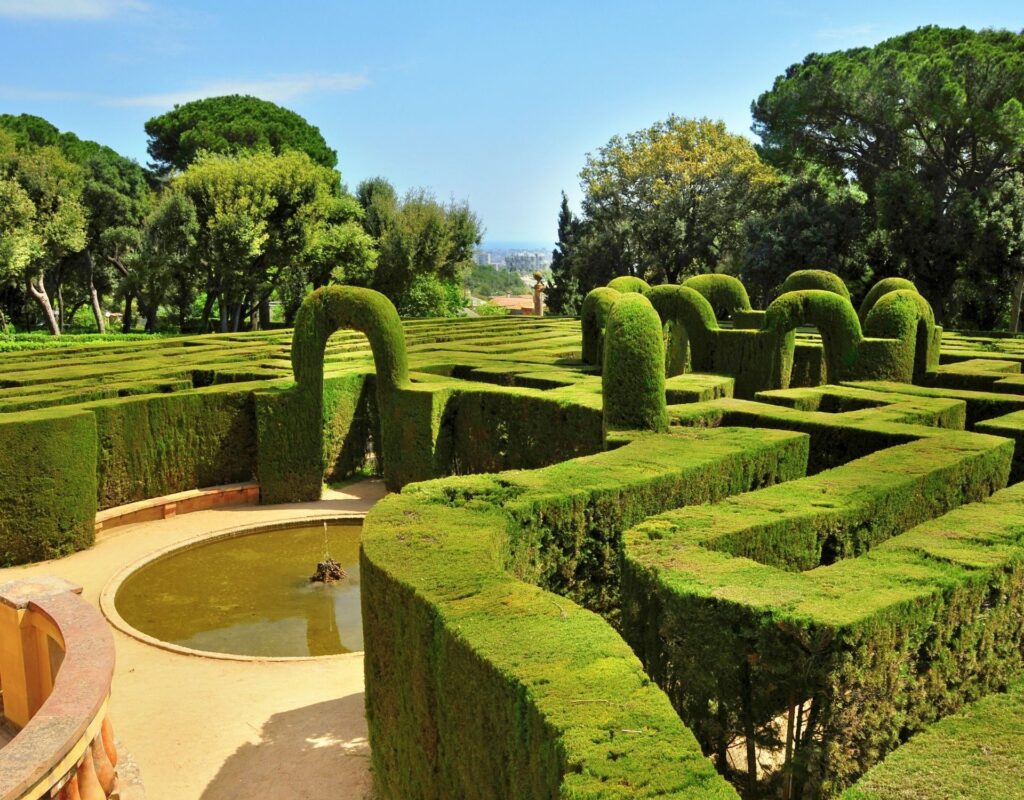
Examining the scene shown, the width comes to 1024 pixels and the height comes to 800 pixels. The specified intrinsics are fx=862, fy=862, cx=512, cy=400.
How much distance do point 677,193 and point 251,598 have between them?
39364 millimetres

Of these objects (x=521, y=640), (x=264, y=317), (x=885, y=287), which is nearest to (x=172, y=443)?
(x=521, y=640)

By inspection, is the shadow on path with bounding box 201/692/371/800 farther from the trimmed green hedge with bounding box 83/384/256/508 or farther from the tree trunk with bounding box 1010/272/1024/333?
the tree trunk with bounding box 1010/272/1024/333

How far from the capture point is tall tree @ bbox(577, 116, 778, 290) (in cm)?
4559

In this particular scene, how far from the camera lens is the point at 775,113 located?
39125mm

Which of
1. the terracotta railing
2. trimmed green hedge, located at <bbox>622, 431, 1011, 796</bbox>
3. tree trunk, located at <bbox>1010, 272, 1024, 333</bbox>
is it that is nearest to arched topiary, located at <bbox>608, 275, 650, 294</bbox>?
trimmed green hedge, located at <bbox>622, 431, 1011, 796</bbox>

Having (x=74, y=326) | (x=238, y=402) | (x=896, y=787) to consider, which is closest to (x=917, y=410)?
(x=896, y=787)

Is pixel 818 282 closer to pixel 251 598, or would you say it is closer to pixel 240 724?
pixel 251 598

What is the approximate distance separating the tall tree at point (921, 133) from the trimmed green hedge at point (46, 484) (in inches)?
1242

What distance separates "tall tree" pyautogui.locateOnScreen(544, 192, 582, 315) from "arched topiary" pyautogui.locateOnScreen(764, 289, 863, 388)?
3678cm

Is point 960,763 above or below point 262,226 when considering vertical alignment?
below

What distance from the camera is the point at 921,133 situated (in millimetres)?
35500

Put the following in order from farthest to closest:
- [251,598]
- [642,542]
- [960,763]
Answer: [251,598], [642,542], [960,763]

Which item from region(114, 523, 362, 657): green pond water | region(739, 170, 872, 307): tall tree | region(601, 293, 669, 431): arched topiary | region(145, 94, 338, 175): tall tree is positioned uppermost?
region(145, 94, 338, 175): tall tree

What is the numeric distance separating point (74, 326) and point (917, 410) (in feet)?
177
